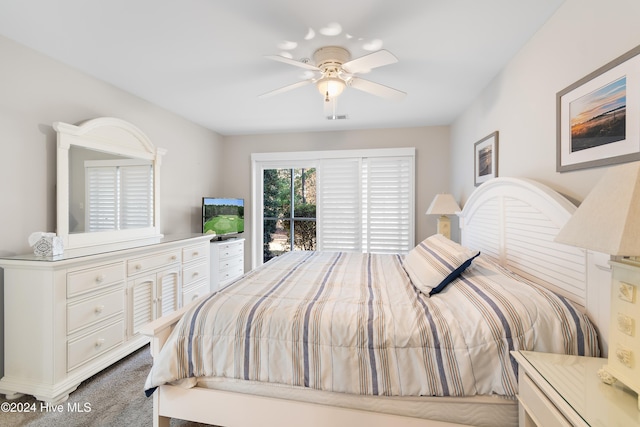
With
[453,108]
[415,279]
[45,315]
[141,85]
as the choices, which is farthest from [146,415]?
[453,108]

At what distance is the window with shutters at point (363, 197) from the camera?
397cm

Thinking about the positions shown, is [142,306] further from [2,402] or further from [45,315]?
[2,402]

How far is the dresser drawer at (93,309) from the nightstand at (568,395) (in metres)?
2.53

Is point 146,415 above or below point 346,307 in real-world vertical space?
below

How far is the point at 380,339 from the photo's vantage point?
122 cm

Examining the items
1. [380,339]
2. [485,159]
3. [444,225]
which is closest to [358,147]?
[444,225]

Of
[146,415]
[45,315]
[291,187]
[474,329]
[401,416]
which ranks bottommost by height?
[146,415]

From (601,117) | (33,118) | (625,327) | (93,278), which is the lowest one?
(93,278)

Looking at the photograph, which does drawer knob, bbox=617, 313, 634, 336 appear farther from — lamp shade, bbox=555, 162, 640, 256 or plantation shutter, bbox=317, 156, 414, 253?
plantation shutter, bbox=317, 156, 414, 253

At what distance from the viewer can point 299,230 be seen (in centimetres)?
450

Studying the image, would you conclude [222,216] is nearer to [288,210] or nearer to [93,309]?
[288,210]

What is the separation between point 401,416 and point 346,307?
0.51 meters

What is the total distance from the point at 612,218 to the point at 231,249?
12.2ft

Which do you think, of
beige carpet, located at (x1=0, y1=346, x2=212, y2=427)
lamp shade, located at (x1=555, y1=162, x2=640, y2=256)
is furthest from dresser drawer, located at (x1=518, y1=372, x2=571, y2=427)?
beige carpet, located at (x1=0, y1=346, x2=212, y2=427)
